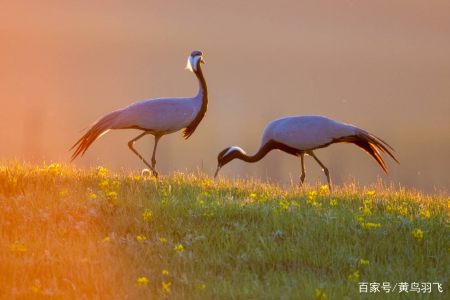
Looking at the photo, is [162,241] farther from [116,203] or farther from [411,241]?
[411,241]

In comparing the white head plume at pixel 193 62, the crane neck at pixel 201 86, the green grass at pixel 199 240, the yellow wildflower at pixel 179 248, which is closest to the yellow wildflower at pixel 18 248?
the green grass at pixel 199 240

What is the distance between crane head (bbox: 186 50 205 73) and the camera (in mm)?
16375

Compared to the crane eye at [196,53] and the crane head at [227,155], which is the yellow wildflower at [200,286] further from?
the crane head at [227,155]

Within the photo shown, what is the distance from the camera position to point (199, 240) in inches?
411

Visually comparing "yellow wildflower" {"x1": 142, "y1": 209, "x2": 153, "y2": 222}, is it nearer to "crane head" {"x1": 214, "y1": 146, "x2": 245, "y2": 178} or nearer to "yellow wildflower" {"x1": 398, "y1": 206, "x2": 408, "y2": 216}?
"yellow wildflower" {"x1": 398, "y1": 206, "x2": 408, "y2": 216}

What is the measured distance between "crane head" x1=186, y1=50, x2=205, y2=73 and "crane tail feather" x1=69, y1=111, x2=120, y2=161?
2239 mm

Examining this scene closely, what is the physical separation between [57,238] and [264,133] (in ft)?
24.3

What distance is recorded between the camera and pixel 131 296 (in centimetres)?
846

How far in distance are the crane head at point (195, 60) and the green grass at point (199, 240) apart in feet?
12.2

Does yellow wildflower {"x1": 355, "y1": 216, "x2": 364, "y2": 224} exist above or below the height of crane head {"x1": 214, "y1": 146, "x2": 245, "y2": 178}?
below

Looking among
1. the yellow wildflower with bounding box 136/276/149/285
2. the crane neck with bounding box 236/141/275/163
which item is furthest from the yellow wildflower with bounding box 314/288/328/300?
the crane neck with bounding box 236/141/275/163

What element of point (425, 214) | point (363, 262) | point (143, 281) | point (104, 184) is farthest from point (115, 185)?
point (425, 214)

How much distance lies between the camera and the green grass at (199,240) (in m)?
8.87

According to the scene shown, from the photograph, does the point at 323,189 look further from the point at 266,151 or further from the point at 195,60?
the point at 195,60
